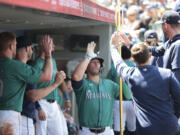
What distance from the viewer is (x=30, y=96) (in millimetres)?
3719

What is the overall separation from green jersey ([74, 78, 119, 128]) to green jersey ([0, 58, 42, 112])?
973mm

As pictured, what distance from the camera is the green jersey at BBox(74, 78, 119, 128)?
3.94m

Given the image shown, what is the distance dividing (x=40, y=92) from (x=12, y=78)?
63 centimetres

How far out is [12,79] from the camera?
3.07 m

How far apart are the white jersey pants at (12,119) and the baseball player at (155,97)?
3.84 feet

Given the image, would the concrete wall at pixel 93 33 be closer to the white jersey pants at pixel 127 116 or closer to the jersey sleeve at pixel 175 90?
the white jersey pants at pixel 127 116

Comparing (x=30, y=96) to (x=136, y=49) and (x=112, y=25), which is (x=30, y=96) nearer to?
(x=136, y=49)

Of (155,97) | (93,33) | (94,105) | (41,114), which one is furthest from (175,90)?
(93,33)

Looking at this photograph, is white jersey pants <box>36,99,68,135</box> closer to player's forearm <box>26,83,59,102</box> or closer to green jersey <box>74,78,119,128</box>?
green jersey <box>74,78,119,128</box>

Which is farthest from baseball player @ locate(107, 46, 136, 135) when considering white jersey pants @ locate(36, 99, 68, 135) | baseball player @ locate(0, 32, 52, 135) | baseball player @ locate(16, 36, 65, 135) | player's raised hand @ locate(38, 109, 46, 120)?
baseball player @ locate(0, 32, 52, 135)

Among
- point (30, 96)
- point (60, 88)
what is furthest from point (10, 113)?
point (60, 88)

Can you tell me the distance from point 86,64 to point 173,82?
1096 mm

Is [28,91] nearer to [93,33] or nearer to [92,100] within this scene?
[92,100]

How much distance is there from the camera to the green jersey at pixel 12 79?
3.04m
